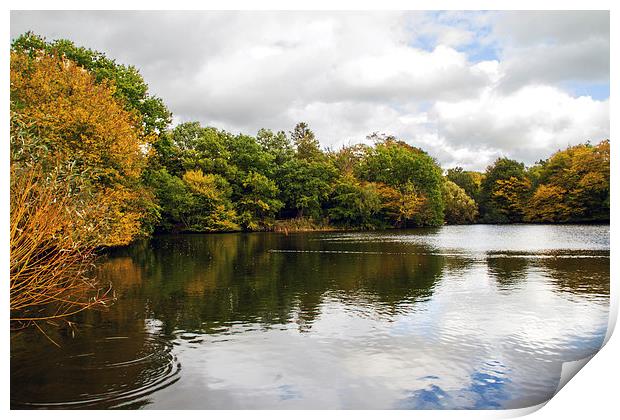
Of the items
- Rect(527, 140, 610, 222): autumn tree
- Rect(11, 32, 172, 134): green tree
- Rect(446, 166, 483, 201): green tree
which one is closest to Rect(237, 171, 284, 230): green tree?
Rect(11, 32, 172, 134): green tree

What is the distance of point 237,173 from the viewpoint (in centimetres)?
4238

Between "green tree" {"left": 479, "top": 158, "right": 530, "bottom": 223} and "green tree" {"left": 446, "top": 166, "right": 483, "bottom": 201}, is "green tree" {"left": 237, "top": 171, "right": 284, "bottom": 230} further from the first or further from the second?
"green tree" {"left": 446, "top": 166, "right": 483, "bottom": 201}

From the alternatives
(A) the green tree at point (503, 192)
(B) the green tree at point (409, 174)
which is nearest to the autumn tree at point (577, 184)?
(A) the green tree at point (503, 192)

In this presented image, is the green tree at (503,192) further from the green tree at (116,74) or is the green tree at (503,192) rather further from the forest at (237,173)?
the green tree at (116,74)

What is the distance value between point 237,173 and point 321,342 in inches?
1408

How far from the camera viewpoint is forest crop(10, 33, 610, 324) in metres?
16.6

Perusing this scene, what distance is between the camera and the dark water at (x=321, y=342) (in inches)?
224

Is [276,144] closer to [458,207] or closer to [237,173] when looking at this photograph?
[237,173]

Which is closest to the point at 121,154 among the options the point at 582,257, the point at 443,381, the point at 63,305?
the point at 63,305

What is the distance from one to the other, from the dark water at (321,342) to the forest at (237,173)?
2.74m

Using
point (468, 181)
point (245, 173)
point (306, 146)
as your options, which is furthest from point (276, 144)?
point (468, 181)

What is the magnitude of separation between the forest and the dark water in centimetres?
274
